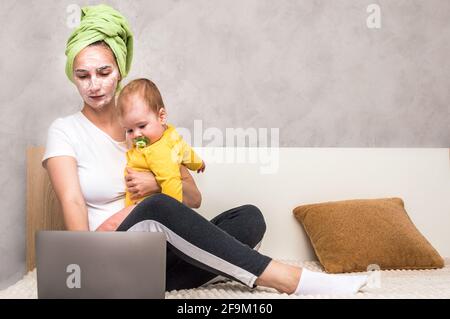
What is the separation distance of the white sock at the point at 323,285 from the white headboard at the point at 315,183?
817 mm

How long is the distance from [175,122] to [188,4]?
0.48 meters

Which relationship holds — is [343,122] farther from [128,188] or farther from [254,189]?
[128,188]

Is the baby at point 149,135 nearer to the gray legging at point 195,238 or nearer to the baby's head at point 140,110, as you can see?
the baby's head at point 140,110

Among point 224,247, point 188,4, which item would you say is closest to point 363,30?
point 188,4

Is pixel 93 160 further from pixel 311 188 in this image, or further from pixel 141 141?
pixel 311 188

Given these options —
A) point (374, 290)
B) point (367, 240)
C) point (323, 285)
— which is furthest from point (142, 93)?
point (367, 240)

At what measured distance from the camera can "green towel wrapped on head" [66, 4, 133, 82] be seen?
1782 millimetres

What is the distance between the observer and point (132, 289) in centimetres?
131

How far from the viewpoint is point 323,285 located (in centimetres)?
155

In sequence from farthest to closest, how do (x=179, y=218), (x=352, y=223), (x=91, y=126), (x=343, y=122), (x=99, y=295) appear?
(x=343, y=122), (x=352, y=223), (x=91, y=126), (x=179, y=218), (x=99, y=295)

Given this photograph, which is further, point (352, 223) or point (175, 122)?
point (175, 122)

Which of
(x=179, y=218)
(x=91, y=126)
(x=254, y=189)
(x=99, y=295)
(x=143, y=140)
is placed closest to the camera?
(x=99, y=295)

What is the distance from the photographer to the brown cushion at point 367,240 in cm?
211

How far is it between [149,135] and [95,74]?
25 cm
